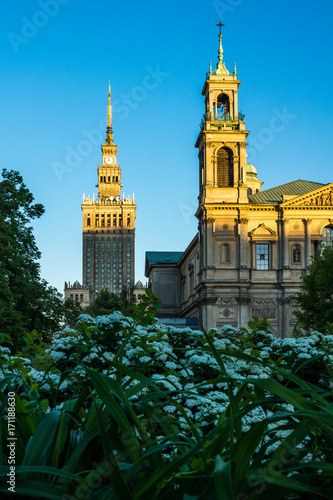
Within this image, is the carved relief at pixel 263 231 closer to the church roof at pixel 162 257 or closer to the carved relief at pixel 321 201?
the carved relief at pixel 321 201

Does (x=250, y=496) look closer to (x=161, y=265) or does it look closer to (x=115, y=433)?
(x=115, y=433)

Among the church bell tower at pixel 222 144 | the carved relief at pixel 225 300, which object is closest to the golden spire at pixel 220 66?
the church bell tower at pixel 222 144

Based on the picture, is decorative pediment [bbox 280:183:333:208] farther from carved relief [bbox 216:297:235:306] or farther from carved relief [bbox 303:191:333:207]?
carved relief [bbox 216:297:235:306]

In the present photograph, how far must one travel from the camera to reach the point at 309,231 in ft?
219

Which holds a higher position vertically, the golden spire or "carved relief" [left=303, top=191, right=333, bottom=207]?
the golden spire

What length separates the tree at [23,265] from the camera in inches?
1337

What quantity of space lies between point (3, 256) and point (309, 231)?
4082 cm

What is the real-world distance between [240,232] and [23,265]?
33.7m

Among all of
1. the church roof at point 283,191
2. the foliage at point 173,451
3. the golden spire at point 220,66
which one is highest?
the golden spire at point 220,66

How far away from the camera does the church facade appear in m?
65.1

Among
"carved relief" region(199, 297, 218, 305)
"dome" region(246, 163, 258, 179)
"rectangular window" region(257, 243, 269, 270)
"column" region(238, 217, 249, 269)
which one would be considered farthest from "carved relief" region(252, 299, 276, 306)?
"dome" region(246, 163, 258, 179)

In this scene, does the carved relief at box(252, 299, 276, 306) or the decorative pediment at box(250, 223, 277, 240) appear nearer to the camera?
the carved relief at box(252, 299, 276, 306)

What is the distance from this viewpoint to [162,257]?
9950 cm

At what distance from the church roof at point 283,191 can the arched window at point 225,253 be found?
21.2 feet
